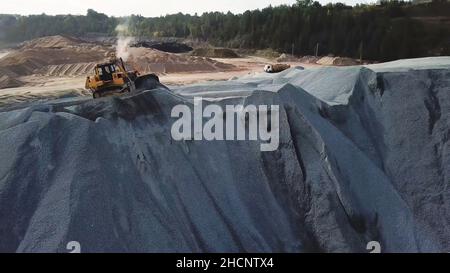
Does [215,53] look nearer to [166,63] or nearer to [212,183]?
[166,63]

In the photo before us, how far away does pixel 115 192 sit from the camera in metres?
7.59

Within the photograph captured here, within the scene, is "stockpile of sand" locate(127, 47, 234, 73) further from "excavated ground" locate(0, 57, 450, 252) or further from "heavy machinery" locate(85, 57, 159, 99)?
"excavated ground" locate(0, 57, 450, 252)

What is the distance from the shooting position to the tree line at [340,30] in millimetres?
36812

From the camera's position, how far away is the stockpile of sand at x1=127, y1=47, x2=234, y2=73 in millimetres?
27891

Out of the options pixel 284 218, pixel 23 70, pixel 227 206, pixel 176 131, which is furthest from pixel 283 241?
pixel 23 70

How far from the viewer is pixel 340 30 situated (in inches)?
1533

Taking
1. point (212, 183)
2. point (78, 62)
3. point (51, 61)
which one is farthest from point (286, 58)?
point (212, 183)

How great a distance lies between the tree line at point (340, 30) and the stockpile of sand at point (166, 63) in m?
2.85

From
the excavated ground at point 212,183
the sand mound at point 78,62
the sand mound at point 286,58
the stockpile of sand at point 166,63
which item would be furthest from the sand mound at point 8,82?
the sand mound at point 286,58

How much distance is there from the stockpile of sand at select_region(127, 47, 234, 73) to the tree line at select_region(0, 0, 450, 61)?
2846 millimetres

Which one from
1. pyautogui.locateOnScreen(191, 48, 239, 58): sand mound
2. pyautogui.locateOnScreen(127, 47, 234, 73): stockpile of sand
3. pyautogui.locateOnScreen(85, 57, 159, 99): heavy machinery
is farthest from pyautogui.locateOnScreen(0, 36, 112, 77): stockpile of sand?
pyautogui.locateOnScreen(85, 57, 159, 99): heavy machinery

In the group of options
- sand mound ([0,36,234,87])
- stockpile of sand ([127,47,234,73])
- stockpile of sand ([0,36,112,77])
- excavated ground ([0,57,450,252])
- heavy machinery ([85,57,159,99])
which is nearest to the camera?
excavated ground ([0,57,450,252])
